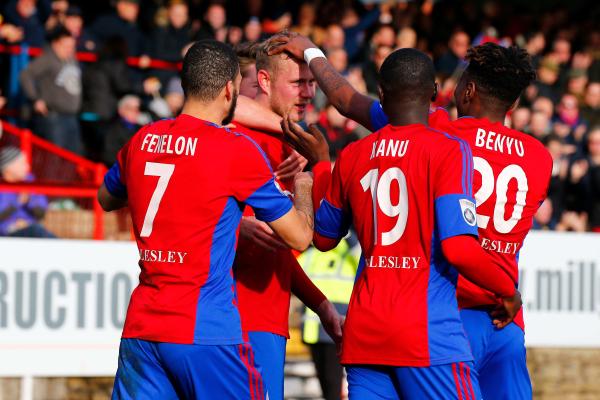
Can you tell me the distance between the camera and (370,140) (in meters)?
5.25

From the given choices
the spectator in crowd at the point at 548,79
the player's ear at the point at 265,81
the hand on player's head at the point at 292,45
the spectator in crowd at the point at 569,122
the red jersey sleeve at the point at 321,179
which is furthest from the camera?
the spectator in crowd at the point at 548,79

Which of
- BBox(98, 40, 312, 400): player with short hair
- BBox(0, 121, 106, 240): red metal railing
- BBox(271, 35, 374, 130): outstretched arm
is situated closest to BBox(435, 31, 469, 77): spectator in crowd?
BBox(0, 121, 106, 240): red metal railing

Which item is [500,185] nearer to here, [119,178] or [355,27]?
[119,178]

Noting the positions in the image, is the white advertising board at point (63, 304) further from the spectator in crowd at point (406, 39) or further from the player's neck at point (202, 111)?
the spectator in crowd at point (406, 39)

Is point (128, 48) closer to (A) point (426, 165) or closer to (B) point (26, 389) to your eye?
(B) point (26, 389)

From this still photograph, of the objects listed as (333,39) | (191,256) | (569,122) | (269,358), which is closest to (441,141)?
(191,256)

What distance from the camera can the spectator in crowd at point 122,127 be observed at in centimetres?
1288

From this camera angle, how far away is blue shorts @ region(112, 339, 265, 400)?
16.4 feet

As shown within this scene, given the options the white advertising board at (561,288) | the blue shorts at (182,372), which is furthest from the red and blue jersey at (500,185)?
the white advertising board at (561,288)

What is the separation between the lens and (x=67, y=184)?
9.83m

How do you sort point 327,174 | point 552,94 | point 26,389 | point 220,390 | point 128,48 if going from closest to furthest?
point 220,390 < point 327,174 < point 26,389 < point 128,48 < point 552,94

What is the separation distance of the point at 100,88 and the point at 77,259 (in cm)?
448

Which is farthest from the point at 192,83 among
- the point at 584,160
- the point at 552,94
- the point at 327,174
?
the point at 552,94

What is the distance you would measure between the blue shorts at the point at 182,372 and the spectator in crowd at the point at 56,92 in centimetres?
815
